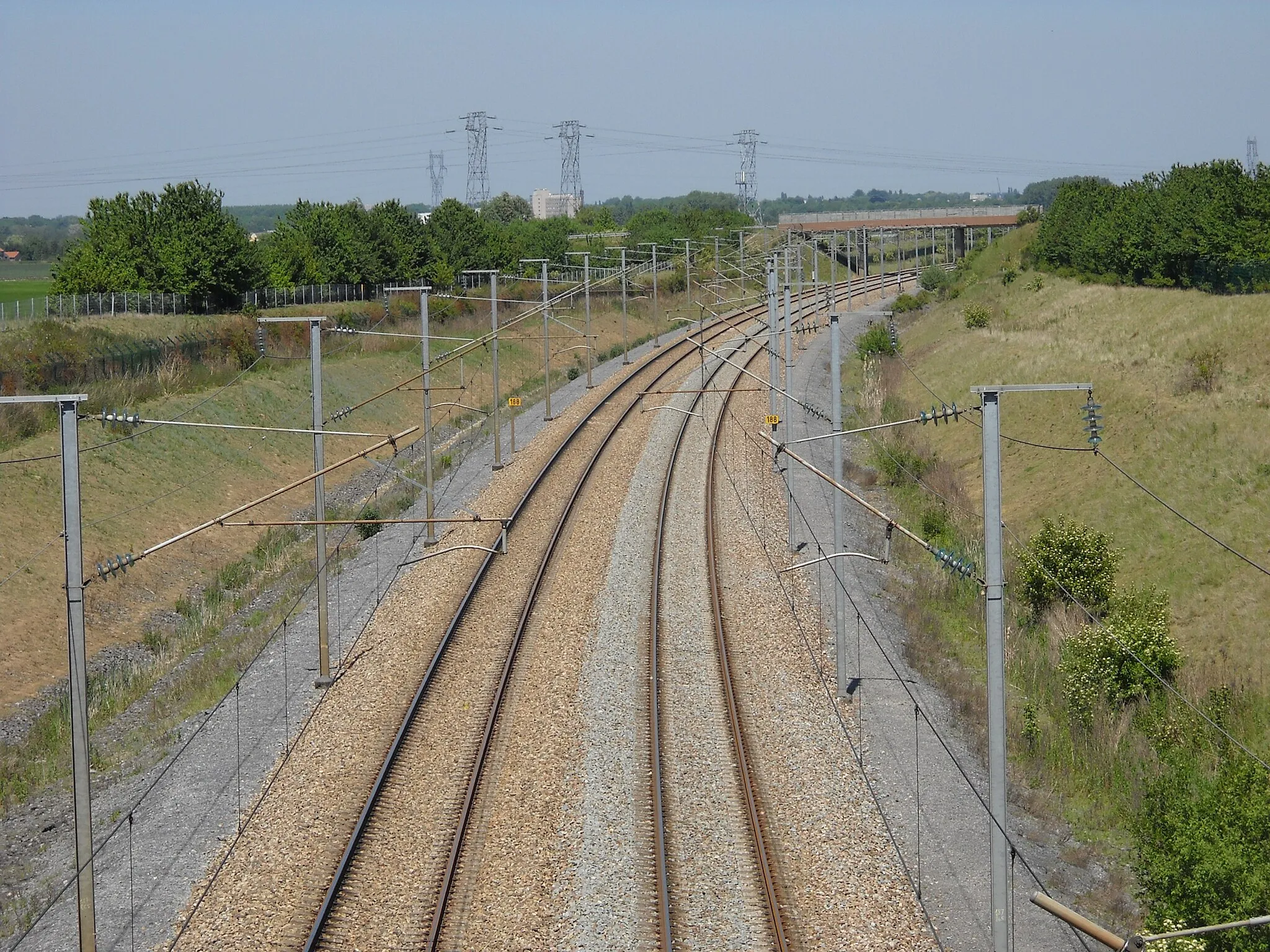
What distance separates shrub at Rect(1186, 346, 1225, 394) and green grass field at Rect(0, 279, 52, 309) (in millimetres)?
43658

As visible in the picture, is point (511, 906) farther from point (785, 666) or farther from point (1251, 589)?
point (1251, 589)

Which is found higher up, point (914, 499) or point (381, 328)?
point (381, 328)

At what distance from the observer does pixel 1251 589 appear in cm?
2517

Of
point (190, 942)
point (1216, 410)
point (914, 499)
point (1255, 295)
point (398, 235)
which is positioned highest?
point (398, 235)

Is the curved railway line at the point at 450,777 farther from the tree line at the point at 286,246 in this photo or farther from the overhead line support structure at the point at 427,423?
the tree line at the point at 286,246

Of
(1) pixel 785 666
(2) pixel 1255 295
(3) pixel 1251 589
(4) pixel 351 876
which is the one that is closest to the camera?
(4) pixel 351 876

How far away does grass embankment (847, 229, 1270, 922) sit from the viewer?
19297 mm

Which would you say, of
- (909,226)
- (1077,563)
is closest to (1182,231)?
(1077,563)

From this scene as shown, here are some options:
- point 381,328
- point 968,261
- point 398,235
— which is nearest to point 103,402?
point 381,328

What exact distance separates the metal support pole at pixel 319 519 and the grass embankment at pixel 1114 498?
9720mm

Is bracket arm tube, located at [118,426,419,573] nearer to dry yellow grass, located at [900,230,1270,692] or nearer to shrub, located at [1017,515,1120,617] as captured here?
shrub, located at [1017,515,1120,617]

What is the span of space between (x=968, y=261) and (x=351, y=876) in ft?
283

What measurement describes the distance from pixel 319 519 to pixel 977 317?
167ft

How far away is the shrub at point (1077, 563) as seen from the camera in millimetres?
25672
